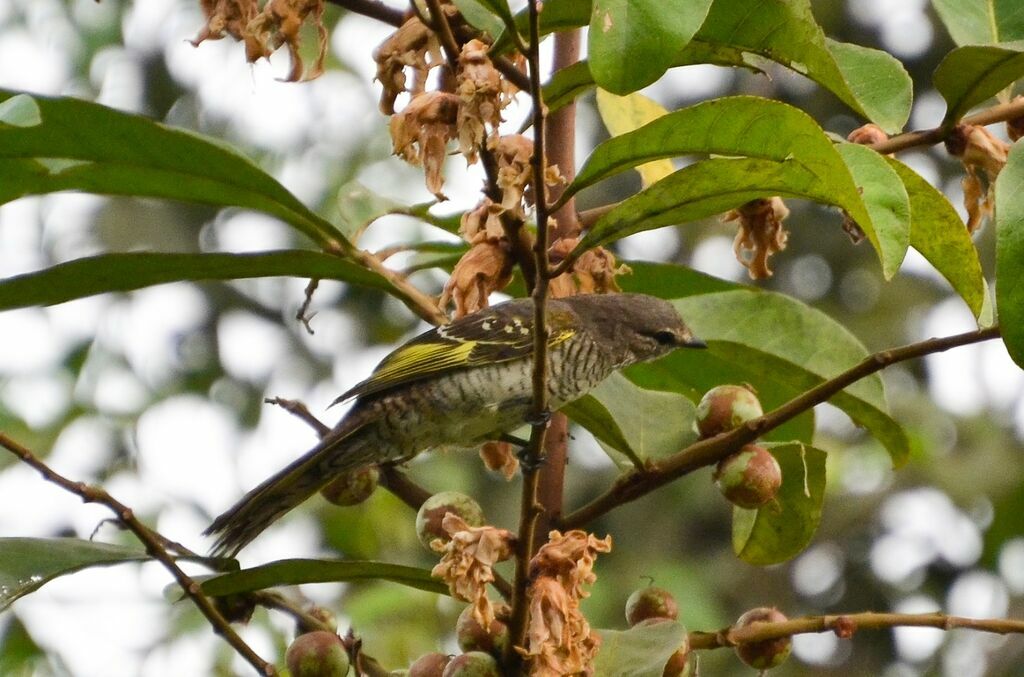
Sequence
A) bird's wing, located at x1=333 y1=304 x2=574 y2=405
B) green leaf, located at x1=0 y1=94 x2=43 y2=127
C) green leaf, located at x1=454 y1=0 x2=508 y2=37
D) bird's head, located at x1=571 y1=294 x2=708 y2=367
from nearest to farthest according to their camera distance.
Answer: green leaf, located at x1=0 y1=94 x2=43 y2=127
green leaf, located at x1=454 y1=0 x2=508 y2=37
bird's head, located at x1=571 y1=294 x2=708 y2=367
bird's wing, located at x1=333 y1=304 x2=574 y2=405

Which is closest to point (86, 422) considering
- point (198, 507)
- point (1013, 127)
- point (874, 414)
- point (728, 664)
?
point (198, 507)

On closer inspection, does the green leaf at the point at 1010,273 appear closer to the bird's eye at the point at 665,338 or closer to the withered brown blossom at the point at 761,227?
the withered brown blossom at the point at 761,227

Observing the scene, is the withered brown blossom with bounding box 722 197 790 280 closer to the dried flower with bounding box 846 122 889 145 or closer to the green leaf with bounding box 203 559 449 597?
the dried flower with bounding box 846 122 889 145

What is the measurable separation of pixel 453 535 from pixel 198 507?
3.80 meters

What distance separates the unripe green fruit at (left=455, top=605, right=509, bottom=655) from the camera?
1951 millimetres

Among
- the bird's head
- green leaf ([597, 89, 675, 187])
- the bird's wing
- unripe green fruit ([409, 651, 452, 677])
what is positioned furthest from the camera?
the bird's wing

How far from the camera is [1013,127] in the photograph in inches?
93.0

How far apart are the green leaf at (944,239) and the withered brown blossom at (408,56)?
2.46 feet

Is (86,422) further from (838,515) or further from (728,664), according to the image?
(838,515)

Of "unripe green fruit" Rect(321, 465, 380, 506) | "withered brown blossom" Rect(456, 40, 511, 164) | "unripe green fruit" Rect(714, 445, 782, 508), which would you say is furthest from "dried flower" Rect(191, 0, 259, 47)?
"unripe green fruit" Rect(714, 445, 782, 508)

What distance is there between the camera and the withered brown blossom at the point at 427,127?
81.0 inches

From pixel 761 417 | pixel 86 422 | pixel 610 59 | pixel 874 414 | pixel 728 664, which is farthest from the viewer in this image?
pixel 728 664

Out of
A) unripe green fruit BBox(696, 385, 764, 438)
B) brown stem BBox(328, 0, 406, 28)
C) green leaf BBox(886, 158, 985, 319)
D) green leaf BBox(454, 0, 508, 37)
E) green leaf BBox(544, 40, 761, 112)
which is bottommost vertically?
unripe green fruit BBox(696, 385, 764, 438)

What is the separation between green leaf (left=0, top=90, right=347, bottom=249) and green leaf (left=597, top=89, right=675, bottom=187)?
888 millimetres
